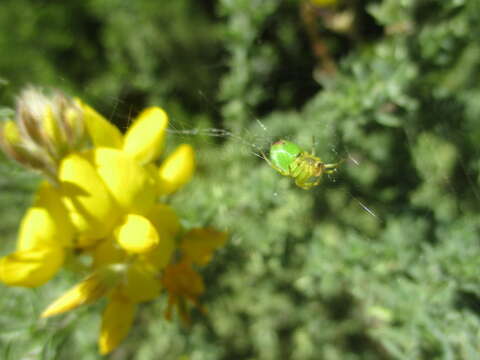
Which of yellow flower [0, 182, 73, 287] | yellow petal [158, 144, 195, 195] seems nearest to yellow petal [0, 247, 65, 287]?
yellow flower [0, 182, 73, 287]

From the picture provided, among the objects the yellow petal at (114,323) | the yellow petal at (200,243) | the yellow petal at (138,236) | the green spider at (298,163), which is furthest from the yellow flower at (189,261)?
the green spider at (298,163)

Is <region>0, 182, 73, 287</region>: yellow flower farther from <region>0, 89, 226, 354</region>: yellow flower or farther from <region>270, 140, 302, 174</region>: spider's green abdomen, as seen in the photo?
<region>270, 140, 302, 174</region>: spider's green abdomen

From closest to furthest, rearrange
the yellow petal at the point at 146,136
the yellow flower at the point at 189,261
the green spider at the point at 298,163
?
the green spider at the point at 298,163 → the yellow petal at the point at 146,136 → the yellow flower at the point at 189,261

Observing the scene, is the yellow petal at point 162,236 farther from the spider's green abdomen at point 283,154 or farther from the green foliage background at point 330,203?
the spider's green abdomen at point 283,154

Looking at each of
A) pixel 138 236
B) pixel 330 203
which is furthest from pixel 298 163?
pixel 330 203

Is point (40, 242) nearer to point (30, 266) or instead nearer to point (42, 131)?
point (30, 266)

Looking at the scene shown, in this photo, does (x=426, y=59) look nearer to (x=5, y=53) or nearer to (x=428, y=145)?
(x=428, y=145)

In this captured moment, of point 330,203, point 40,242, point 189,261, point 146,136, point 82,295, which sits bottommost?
point 330,203
